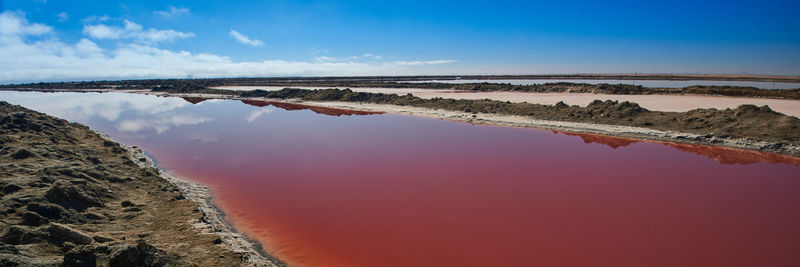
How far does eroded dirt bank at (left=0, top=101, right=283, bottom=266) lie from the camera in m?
4.17

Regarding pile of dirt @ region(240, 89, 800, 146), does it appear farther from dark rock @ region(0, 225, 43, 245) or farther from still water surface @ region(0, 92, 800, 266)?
dark rock @ region(0, 225, 43, 245)

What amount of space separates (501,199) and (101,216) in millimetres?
7470

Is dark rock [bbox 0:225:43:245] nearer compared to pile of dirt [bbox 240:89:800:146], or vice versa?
dark rock [bbox 0:225:43:245]

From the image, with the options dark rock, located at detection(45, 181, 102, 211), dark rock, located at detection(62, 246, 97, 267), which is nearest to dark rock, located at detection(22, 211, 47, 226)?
dark rock, located at detection(45, 181, 102, 211)

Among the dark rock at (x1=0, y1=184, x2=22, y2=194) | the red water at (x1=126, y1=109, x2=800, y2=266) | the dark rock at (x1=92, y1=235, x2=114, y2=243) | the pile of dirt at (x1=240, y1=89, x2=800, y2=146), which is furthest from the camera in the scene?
the pile of dirt at (x1=240, y1=89, x2=800, y2=146)

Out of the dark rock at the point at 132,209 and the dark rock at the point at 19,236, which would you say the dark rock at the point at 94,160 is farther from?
the dark rock at the point at 19,236

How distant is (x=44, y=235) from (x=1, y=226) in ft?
3.20

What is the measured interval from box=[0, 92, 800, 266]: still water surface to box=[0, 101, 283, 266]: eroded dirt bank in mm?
Answer: 706

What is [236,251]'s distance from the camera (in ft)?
18.0

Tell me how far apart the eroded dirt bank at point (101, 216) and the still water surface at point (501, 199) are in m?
0.71

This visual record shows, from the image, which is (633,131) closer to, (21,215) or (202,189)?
(202,189)

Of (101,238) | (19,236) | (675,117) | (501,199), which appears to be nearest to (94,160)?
(19,236)

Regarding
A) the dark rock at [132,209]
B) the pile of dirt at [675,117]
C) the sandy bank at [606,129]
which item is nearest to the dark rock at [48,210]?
the dark rock at [132,209]

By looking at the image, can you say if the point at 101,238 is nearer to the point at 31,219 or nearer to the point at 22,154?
the point at 31,219
